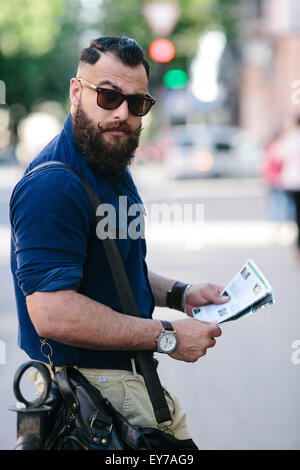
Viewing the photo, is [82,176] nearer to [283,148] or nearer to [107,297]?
[107,297]

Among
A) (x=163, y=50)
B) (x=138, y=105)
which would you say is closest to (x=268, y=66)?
(x=163, y=50)

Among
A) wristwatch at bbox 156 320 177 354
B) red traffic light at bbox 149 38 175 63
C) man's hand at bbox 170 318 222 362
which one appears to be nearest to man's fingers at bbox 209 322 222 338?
man's hand at bbox 170 318 222 362

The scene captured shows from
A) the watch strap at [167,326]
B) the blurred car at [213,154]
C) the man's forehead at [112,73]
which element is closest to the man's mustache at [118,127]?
the man's forehead at [112,73]

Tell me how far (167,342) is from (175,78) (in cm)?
1190

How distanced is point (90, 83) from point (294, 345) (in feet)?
14.8

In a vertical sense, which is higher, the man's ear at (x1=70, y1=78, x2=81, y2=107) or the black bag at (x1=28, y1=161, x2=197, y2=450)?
the man's ear at (x1=70, y1=78, x2=81, y2=107)

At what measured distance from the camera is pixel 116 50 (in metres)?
Result: 2.37

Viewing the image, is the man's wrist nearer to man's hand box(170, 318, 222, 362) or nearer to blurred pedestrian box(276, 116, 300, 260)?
man's hand box(170, 318, 222, 362)

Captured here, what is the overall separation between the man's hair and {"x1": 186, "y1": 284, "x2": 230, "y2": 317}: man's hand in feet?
2.86

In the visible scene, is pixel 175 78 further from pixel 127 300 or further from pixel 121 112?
pixel 127 300

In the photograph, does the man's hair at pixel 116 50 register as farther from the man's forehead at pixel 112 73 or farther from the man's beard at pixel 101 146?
the man's beard at pixel 101 146

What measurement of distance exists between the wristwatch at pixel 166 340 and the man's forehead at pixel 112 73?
740mm

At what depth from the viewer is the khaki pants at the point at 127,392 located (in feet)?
7.72

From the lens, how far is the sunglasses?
2.37m
